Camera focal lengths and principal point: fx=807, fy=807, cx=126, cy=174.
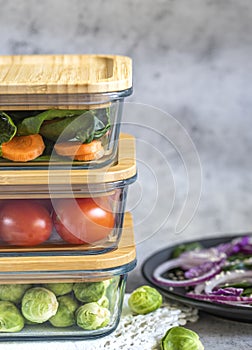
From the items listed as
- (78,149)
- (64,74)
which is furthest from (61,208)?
(64,74)

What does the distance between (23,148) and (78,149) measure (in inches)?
3.7

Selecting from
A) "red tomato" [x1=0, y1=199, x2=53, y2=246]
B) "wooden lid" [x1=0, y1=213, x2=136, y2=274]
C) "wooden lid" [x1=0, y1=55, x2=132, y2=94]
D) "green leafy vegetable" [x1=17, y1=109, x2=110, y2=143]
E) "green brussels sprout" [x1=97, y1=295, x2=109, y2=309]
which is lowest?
"green brussels sprout" [x1=97, y1=295, x2=109, y2=309]

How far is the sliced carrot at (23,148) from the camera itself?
4.58 ft

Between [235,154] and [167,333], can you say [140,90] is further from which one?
[167,333]

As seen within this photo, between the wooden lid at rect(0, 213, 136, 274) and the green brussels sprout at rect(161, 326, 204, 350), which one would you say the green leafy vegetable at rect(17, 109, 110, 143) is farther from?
the green brussels sprout at rect(161, 326, 204, 350)

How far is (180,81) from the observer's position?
237 cm

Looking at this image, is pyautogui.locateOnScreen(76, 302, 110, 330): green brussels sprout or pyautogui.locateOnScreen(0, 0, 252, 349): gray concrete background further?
pyautogui.locateOnScreen(0, 0, 252, 349): gray concrete background

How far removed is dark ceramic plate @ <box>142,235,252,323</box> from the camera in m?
1.58

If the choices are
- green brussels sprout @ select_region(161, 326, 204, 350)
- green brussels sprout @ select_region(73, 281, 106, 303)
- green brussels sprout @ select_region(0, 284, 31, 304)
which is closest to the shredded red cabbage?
green brussels sprout @ select_region(161, 326, 204, 350)

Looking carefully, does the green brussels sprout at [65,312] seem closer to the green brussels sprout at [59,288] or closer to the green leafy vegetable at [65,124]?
the green brussels sprout at [59,288]

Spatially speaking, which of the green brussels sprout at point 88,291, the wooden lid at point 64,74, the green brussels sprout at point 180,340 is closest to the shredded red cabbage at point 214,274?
the green brussels sprout at point 180,340

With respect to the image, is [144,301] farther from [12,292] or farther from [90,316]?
[12,292]

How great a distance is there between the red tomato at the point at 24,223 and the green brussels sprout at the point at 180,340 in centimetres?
29

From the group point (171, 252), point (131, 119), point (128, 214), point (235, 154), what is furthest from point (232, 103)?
point (128, 214)
